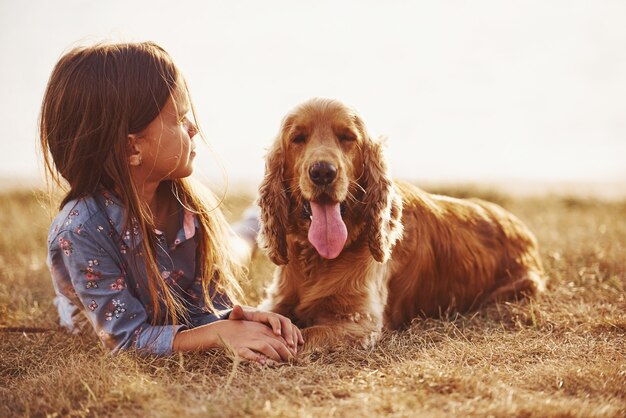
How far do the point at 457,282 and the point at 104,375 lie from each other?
2095 millimetres

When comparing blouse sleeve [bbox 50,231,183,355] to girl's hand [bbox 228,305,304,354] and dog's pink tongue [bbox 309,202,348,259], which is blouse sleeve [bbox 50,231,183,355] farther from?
dog's pink tongue [bbox 309,202,348,259]

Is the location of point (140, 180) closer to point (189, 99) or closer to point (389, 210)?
point (189, 99)

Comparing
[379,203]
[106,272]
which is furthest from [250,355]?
[379,203]

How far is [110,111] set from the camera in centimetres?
288

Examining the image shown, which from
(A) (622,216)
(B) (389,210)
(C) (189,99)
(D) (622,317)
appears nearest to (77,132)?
(C) (189,99)

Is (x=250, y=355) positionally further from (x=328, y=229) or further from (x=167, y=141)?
(x=167, y=141)

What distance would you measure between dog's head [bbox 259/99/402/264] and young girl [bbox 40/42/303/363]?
0.43 meters

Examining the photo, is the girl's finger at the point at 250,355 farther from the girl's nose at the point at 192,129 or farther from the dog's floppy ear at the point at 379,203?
the girl's nose at the point at 192,129

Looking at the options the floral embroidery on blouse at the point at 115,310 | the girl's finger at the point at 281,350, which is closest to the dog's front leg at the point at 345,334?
the girl's finger at the point at 281,350

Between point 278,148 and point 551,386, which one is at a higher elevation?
point 278,148

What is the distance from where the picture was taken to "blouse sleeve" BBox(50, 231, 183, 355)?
2730mm

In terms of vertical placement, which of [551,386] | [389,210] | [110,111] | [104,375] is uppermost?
[110,111]

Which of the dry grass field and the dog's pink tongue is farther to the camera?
the dog's pink tongue

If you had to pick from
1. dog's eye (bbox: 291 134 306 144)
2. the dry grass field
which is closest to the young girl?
the dry grass field
